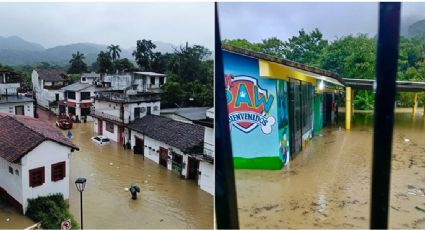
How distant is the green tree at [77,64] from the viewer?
58.2 feet

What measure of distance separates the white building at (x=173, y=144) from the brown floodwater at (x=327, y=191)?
1959 millimetres

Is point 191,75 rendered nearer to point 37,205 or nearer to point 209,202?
point 209,202

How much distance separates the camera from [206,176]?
23.0ft

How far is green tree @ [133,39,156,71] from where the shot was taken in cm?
1157

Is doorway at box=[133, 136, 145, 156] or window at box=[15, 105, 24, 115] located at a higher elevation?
window at box=[15, 105, 24, 115]

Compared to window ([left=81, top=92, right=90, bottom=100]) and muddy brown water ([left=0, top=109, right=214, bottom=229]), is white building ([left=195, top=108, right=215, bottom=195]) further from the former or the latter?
window ([left=81, top=92, right=90, bottom=100])

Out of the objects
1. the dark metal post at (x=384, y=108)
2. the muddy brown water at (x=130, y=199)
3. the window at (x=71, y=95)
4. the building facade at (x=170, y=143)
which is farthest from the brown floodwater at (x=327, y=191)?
the window at (x=71, y=95)

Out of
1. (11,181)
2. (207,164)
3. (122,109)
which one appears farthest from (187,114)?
(11,181)

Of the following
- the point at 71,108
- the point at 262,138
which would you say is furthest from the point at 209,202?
the point at 71,108

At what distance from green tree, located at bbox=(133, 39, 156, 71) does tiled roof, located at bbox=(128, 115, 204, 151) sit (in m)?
2.37

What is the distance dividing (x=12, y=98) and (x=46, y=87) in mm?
4342

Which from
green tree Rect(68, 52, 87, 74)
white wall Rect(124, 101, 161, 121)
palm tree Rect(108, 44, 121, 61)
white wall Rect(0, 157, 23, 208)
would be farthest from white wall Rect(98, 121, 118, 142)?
green tree Rect(68, 52, 87, 74)

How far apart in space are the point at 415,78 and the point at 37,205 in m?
13.0

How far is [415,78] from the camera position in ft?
44.7
